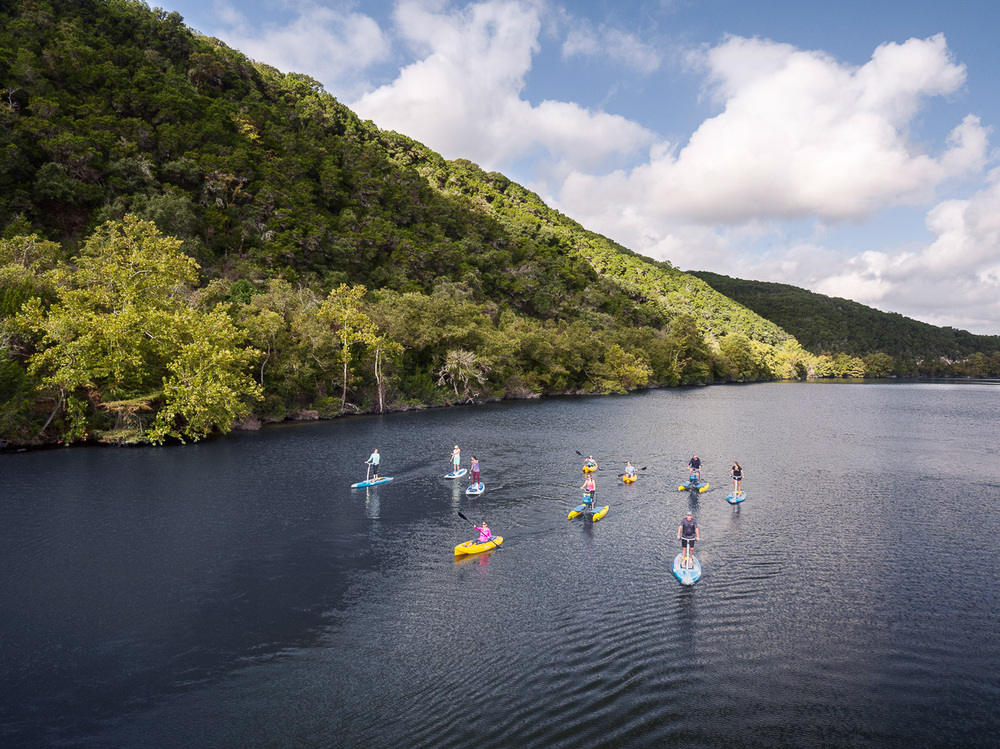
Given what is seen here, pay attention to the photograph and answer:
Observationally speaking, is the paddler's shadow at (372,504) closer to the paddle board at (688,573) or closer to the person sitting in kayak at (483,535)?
the person sitting in kayak at (483,535)

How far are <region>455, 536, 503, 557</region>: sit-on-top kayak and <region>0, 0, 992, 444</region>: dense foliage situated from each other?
32.5 m

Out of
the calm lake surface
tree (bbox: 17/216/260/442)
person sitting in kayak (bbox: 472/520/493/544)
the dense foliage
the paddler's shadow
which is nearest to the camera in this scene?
the calm lake surface

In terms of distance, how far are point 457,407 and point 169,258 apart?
136 feet

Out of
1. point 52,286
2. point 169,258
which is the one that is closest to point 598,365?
point 169,258

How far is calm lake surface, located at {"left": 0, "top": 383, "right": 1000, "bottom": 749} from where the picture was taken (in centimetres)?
1267

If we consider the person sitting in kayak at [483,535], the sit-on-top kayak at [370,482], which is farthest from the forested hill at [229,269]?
the person sitting in kayak at [483,535]

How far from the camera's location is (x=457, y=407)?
80.4m

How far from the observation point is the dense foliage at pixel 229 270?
45500 mm

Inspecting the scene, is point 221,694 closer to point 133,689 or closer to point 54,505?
point 133,689

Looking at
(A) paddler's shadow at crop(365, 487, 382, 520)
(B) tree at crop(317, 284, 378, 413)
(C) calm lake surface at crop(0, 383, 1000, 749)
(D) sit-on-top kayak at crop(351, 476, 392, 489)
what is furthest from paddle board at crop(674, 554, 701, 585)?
(B) tree at crop(317, 284, 378, 413)

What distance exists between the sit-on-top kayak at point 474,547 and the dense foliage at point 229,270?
107ft

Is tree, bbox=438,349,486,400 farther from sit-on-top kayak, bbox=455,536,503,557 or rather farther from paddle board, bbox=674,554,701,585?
paddle board, bbox=674,554,701,585

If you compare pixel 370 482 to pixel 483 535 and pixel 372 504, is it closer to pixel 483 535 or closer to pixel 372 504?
pixel 372 504

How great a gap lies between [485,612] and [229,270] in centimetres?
8352
